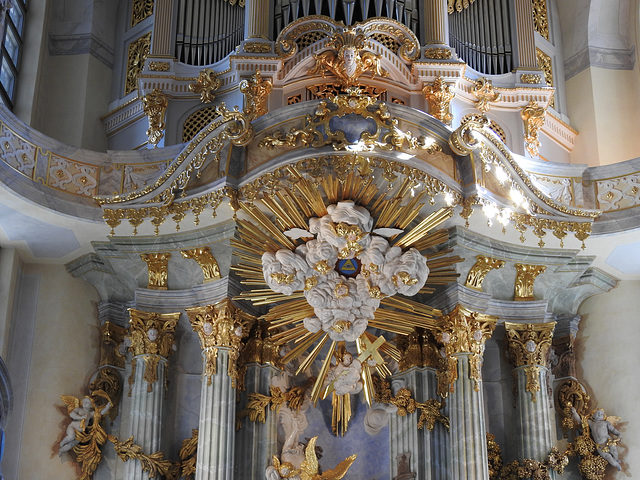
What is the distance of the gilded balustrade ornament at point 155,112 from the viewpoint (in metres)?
13.0

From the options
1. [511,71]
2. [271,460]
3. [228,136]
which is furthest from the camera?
[511,71]

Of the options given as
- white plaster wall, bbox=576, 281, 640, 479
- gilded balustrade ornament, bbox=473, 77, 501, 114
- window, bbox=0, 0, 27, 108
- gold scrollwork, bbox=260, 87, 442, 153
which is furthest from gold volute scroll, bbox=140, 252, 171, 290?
white plaster wall, bbox=576, 281, 640, 479

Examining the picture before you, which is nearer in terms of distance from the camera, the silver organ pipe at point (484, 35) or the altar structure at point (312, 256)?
the altar structure at point (312, 256)

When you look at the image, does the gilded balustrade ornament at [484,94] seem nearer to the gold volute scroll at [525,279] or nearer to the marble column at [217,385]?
the gold volute scroll at [525,279]

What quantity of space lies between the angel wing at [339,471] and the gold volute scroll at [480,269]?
2.31m

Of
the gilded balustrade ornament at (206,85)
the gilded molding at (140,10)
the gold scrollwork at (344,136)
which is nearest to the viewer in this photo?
the gold scrollwork at (344,136)

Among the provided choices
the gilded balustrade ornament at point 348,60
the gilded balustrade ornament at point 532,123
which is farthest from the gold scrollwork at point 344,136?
the gilded balustrade ornament at point 532,123

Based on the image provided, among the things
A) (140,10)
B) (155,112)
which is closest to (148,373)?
(155,112)

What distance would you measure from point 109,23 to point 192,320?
14.1 feet

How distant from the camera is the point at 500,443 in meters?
12.7

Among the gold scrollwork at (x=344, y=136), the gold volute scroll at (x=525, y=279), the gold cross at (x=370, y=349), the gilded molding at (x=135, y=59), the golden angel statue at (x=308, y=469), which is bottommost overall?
the golden angel statue at (x=308, y=469)

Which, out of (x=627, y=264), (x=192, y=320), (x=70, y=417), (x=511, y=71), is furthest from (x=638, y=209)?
(x=70, y=417)

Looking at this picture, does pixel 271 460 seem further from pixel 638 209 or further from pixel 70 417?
pixel 638 209

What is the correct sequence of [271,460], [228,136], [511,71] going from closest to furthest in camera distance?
[228,136] → [271,460] → [511,71]
